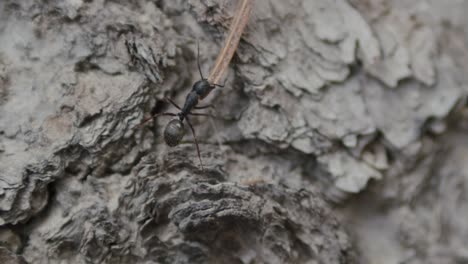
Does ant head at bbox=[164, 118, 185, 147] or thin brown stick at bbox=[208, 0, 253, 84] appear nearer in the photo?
ant head at bbox=[164, 118, 185, 147]

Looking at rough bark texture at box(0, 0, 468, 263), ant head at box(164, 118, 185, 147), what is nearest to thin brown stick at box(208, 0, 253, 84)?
rough bark texture at box(0, 0, 468, 263)

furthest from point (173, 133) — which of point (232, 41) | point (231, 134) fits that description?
point (232, 41)

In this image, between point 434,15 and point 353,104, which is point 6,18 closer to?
point 353,104

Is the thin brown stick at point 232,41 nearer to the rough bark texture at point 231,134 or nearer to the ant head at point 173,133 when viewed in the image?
the rough bark texture at point 231,134

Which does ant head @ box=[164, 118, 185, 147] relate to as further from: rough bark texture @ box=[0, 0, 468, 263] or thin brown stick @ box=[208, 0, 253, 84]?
thin brown stick @ box=[208, 0, 253, 84]

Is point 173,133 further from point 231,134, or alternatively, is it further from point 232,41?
point 232,41

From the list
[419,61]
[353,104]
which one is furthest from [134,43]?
[419,61]
